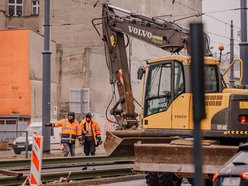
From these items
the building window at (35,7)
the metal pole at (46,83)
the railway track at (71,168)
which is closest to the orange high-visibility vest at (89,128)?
the railway track at (71,168)

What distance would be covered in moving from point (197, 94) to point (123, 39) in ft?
47.0

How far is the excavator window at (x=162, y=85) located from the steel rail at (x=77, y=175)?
102 inches

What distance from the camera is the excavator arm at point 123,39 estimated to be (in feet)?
57.4

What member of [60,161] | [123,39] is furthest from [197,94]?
[123,39]

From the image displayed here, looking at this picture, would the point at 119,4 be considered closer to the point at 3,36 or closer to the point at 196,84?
the point at 3,36

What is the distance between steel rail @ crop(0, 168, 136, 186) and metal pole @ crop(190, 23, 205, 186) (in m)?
9.98

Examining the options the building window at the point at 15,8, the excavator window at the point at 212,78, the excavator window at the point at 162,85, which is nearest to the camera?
the excavator window at the point at 162,85

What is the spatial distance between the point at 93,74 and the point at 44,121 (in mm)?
28412

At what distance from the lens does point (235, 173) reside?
750 cm

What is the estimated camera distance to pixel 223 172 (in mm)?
7633

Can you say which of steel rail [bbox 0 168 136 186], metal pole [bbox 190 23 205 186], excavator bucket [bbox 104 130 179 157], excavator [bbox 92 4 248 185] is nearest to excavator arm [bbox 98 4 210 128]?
excavator [bbox 92 4 248 185]

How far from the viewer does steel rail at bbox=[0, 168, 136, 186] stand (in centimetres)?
1390

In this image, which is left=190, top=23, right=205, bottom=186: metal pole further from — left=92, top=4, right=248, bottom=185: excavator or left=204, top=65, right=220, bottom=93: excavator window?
left=204, top=65, right=220, bottom=93: excavator window

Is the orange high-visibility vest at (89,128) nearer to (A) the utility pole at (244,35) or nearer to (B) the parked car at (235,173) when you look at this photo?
(A) the utility pole at (244,35)
